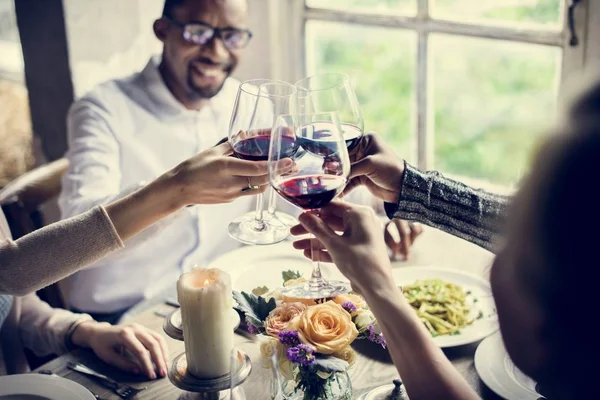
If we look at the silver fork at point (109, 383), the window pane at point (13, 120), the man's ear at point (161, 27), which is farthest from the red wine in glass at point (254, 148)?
the window pane at point (13, 120)

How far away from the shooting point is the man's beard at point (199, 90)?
2133mm

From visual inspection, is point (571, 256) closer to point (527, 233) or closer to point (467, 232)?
point (527, 233)

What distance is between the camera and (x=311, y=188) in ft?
3.71

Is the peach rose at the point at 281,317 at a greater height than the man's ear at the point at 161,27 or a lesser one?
lesser

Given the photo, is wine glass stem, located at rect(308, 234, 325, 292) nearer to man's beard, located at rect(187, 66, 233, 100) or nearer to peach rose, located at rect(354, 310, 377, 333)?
peach rose, located at rect(354, 310, 377, 333)

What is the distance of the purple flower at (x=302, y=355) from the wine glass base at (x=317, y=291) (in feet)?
0.52

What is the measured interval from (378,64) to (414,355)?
1664mm

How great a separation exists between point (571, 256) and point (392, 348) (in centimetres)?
34

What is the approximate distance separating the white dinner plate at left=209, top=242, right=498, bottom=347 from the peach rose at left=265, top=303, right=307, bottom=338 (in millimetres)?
395

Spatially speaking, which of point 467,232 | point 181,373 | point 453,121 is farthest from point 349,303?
point 453,121

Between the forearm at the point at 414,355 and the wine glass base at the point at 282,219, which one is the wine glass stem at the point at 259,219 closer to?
the wine glass base at the point at 282,219

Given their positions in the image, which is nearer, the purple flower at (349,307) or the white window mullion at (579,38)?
the purple flower at (349,307)

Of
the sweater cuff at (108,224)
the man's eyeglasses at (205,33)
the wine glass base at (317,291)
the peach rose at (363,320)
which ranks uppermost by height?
the man's eyeglasses at (205,33)

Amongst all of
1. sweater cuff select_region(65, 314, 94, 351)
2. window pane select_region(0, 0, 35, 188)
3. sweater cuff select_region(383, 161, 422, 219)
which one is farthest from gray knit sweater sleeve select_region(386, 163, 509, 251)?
window pane select_region(0, 0, 35, 188)
